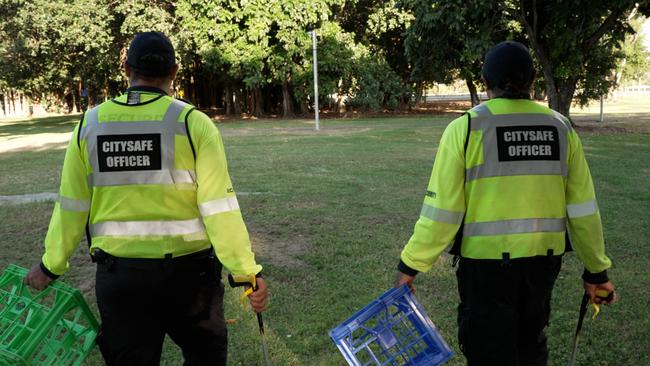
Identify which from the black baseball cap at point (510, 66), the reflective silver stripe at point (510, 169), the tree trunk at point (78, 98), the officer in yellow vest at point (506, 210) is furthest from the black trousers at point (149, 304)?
the tree trunk at point (78, 98)

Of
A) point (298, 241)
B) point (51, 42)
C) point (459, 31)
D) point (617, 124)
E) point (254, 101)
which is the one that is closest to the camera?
point (298, 241)

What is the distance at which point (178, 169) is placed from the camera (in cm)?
270

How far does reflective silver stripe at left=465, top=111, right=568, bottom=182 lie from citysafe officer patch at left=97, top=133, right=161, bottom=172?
57.3 inches

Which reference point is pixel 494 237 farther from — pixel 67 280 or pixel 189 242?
pixel 67 280

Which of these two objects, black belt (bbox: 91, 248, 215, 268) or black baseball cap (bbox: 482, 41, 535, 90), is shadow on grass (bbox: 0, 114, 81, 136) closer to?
black belt (bbox: 91, 248, 215, 268)

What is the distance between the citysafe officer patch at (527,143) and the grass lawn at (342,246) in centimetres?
188

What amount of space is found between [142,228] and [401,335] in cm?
135

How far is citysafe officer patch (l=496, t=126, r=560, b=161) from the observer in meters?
2.72

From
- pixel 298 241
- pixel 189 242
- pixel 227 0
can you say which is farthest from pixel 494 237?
pixel 227 0

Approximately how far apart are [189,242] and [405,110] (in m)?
35.6

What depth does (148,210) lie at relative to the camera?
8.75ft

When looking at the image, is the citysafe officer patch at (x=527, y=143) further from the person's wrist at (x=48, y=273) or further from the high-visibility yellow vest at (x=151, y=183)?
the person's wrist at (x=48, y=273)

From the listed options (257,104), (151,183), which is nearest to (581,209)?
(151,183)

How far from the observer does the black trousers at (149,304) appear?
2639 mm
